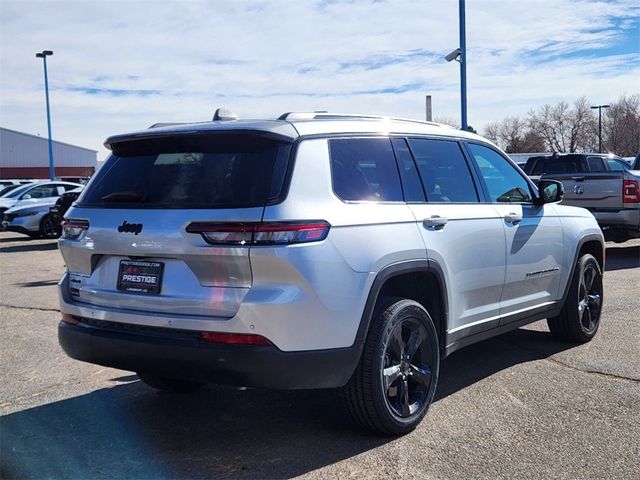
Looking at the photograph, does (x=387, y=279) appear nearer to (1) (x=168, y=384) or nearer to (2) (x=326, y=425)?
(2) (x=326, y=425)

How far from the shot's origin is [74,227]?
4410mm

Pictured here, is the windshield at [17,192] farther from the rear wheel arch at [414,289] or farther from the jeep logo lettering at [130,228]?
the rear wheel arch at [414,289]

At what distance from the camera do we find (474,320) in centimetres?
512

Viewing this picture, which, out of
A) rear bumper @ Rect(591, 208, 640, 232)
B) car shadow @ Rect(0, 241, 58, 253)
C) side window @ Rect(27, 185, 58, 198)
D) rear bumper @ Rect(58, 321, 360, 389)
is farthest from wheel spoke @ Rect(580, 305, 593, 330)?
side window @ Rect(27, 185, 58, 198)

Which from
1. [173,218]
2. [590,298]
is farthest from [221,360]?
[590,298]

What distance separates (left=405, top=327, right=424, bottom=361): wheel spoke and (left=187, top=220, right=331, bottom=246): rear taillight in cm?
110

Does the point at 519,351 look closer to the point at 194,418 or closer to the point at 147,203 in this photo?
the point at 194,418

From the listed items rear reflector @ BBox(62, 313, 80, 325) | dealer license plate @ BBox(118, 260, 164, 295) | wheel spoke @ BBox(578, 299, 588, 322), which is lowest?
wheel spoke @ BBox(578, 299, 588, 322)

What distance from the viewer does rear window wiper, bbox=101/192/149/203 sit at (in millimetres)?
Answer: 4148

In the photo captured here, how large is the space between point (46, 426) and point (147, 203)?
1.69 metres

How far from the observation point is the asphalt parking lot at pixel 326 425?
154 inches

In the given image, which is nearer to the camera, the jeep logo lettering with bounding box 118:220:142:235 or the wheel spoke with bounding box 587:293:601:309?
the jeep logo lettering with bounding box 118:220:142:235

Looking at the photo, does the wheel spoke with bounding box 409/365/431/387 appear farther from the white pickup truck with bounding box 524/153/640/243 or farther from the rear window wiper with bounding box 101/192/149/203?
the white pickup truck with bounding box 524/153/640/243

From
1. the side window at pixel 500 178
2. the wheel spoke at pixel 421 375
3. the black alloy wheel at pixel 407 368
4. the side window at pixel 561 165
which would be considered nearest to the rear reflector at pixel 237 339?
the black alloy wheel at pixel 407 368
